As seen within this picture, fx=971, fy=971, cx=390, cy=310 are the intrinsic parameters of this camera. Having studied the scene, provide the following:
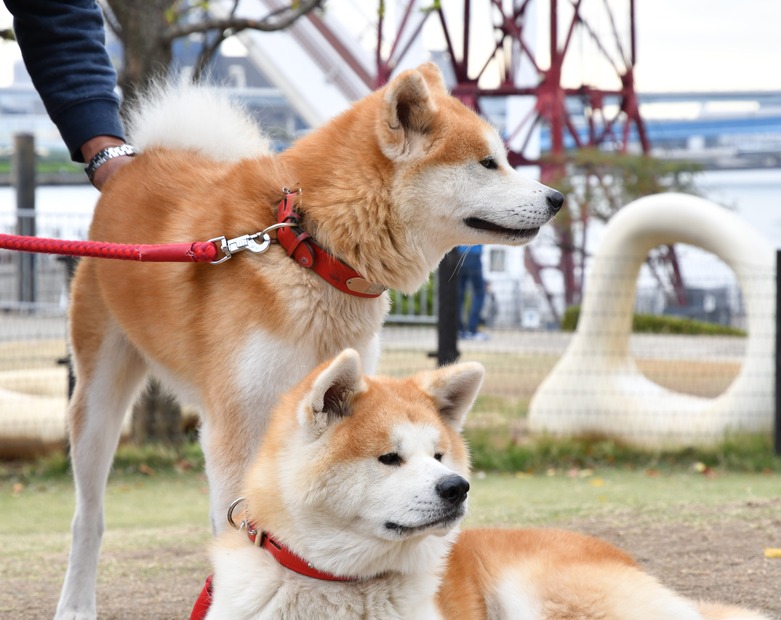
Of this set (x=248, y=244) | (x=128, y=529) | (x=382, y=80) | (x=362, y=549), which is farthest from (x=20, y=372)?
(x=382, y=80)

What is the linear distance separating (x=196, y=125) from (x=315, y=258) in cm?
111

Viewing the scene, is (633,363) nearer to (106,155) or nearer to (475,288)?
(475,288)

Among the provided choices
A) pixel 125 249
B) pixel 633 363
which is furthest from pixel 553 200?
pixel 633 363

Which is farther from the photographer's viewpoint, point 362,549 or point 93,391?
point 93,391

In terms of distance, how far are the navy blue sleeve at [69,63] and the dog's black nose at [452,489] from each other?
81.3 inches

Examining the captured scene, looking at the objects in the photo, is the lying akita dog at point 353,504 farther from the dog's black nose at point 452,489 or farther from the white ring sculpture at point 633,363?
the white ring sculpture at point 633,363

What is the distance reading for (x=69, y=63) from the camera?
349cm

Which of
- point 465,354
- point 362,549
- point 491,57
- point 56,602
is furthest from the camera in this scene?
point 491,57

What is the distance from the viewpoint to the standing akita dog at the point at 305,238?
9.32ft

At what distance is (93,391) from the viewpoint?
3.56 meters

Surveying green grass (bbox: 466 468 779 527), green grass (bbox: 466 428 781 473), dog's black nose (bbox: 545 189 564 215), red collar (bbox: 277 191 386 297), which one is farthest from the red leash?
green grass (bbox: 466 428 781 473)

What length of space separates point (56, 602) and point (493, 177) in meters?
2.37

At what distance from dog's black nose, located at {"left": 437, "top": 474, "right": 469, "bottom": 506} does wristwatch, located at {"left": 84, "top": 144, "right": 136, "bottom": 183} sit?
2037 millimetres

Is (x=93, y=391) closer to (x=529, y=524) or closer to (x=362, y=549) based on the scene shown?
(x=362, y=549)
